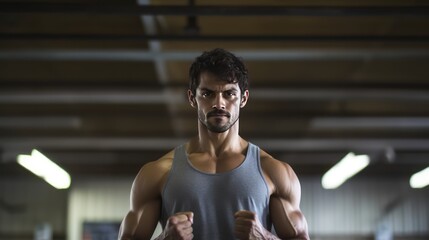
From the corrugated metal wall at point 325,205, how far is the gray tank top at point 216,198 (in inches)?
456

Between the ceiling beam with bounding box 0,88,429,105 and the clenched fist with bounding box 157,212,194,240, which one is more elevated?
the ceiling beam with bounding box 0,88,429,105

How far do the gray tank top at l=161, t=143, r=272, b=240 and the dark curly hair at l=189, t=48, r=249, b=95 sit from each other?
0.32 metres

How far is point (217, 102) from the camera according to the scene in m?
2.44

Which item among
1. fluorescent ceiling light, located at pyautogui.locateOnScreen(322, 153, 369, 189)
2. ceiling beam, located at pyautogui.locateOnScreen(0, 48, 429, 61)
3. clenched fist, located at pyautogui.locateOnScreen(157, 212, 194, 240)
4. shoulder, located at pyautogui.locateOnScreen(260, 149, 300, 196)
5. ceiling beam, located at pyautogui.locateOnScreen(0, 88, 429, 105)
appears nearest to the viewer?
clenched fist, located at pyautogui.locateOnScreen(157, 212, 194, 240)

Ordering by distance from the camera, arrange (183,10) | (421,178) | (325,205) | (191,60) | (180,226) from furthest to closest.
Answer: (325,205), (421,178), (191,60), (183,10), (180,226)

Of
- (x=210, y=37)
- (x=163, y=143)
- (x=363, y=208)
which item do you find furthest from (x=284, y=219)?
(x=363, y=208)

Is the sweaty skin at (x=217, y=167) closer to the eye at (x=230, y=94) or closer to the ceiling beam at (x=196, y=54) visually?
the eye at (x=230, y=94)

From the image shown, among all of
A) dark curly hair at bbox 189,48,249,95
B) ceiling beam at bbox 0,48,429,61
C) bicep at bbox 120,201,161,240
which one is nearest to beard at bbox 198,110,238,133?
dark curly hair at bbox 189,48,249,95

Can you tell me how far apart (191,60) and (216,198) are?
4.13 m

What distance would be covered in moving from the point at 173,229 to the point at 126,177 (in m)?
11.9

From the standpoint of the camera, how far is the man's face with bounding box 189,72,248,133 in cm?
245

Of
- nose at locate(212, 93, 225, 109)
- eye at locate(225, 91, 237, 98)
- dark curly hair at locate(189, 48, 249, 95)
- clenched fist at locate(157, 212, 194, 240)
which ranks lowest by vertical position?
clenched fist at locate(157, 212, 194, 240)

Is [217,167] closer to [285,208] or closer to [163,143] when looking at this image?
[285,208]

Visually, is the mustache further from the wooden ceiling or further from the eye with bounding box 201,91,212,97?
the wooden ceiling
